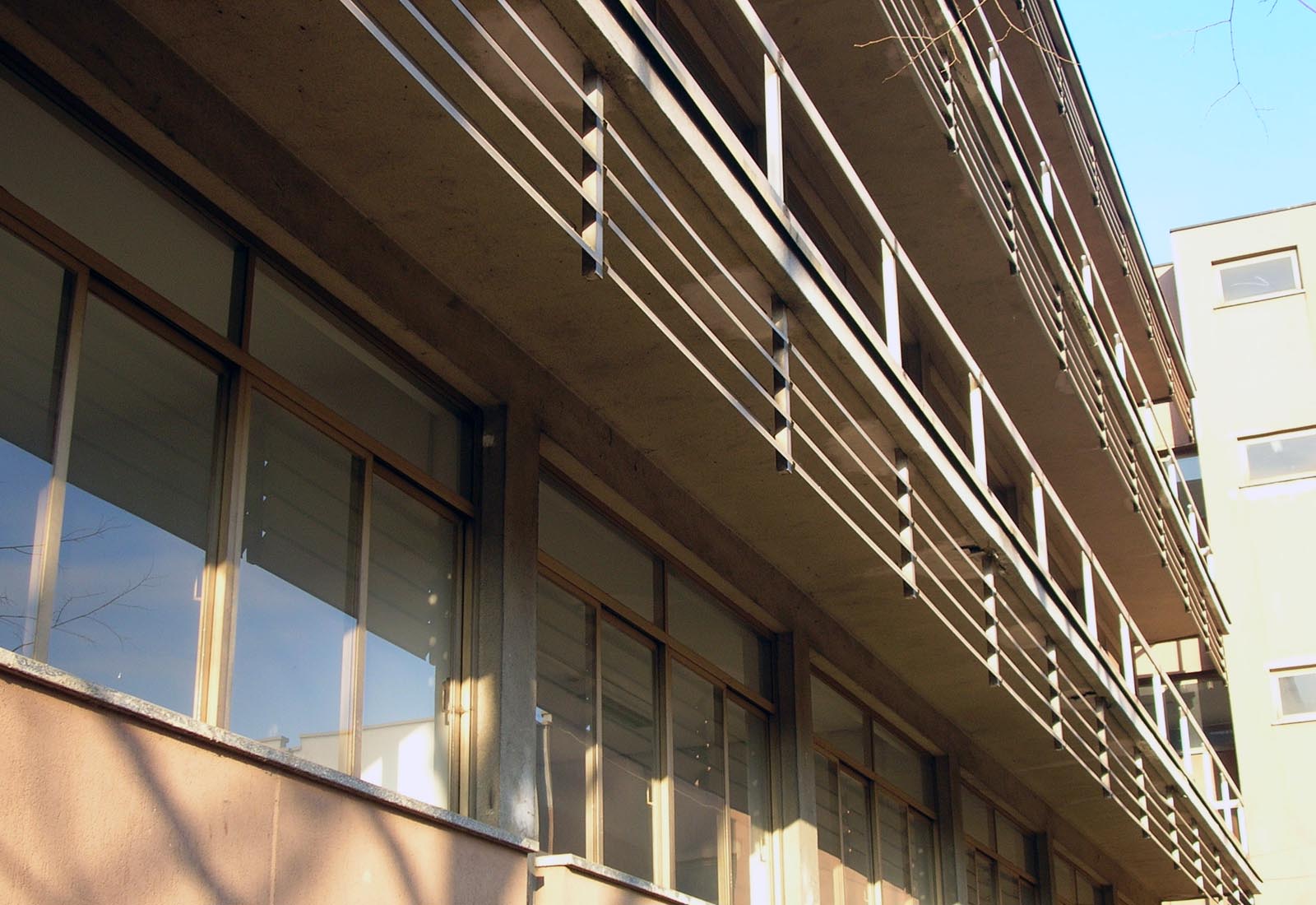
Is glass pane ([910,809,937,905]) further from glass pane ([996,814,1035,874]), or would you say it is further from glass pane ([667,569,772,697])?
glass pane ([667,569,772,697])

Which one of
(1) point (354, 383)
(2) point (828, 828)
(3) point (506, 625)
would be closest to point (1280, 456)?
(2) point (828, 828)

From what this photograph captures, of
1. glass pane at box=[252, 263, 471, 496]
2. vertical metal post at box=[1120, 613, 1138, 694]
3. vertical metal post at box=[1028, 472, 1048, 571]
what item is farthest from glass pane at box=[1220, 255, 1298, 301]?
glass pane at box=[252, 263, 471, 496]

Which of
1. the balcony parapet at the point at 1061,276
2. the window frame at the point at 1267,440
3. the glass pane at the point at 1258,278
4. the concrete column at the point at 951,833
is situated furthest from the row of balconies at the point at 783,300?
the glass pane at the point at 1258,278

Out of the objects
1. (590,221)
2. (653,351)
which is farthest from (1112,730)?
(590,221)

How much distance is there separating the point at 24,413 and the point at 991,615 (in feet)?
27.8

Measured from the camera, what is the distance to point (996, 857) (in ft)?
58.1

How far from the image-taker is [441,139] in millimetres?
7461

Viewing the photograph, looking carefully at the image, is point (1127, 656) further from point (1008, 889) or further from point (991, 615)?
point (991, 615)

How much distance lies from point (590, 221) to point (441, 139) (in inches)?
31.1

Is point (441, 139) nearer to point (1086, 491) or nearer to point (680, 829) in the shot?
point (680, 829)

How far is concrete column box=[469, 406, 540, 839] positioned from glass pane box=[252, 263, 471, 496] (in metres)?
0.22

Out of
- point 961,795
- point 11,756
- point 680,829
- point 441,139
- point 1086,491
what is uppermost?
point 1086,491

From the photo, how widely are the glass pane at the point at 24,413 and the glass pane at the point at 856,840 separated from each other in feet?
29.2

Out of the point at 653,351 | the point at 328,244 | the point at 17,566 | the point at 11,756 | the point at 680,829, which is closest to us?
the point at 11,756
